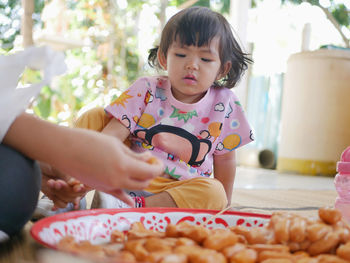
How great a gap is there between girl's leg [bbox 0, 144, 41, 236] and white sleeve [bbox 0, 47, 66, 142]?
0.10 feet

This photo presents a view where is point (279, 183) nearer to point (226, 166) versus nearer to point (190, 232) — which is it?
Answer: point (226, 166)

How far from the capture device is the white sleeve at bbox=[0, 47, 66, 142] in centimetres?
53

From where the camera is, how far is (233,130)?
111 cm

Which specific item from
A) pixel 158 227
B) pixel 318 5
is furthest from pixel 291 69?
pixel 158 227

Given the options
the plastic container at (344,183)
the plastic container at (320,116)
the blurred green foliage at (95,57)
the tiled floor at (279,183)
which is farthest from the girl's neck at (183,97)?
the blurred green foliage at (95,57)

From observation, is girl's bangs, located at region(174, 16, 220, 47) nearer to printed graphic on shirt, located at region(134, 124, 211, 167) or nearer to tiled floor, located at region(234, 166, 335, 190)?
printed graphic on shirt, located at region(134, 124, 211, 167)

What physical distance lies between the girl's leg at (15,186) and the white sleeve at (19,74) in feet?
0.10

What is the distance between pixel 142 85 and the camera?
1.07 meters

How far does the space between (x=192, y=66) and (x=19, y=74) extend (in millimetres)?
484

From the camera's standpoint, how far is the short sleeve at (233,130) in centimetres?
110

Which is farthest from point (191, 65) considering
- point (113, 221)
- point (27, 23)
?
point (27, 23)

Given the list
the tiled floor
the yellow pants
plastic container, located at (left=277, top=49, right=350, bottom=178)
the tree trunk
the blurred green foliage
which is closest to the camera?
the yellow pants

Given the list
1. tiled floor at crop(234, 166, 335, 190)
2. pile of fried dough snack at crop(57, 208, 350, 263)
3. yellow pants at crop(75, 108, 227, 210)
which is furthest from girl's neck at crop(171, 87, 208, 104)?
tiled floor at crop(234, 166, 335, 190)

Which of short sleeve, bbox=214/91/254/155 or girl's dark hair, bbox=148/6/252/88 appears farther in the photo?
short sleeve, bbox=214/91/254/155
